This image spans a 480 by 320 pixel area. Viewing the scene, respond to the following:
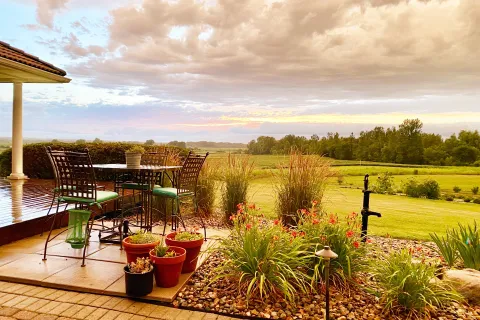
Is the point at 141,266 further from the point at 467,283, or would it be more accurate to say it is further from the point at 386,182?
the point at 386,182

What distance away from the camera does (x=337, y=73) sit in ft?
34.6

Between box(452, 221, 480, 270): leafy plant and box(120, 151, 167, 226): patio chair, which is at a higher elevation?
box(120, 151, 167, 226): patio chair

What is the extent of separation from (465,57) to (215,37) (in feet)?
20.6

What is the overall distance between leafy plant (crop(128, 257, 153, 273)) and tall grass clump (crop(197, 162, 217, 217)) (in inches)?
130

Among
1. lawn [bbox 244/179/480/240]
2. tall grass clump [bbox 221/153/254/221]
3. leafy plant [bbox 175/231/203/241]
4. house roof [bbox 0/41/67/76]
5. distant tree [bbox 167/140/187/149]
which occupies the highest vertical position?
house roof [bbox 0/41/67/76]

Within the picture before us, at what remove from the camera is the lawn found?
18.2ft

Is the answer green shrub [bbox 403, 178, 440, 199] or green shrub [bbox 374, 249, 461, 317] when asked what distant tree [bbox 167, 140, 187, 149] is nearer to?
green shrub [bbox 403, 178, 440, 199]

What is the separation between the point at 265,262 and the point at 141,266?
1.03 m

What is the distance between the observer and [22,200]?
215 inches

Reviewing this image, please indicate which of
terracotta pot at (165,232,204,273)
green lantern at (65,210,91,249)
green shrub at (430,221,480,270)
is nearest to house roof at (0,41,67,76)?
green lantern at (65,210,91,249)

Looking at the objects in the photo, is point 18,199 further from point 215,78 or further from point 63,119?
point 215,78

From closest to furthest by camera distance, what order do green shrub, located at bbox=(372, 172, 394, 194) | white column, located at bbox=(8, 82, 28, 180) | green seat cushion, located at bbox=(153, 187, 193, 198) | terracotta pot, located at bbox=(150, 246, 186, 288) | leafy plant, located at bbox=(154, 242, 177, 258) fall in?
1. terracotta pot, located at bbox=(150, 246, 186, 288)
2. leafy plant, located at bbox=(154, 242, 177, 258)
3. green seat cushion, located at bbox=(153, 187, 193, 198)
4. white column, located at bbox=(8, 82, 28, 180)
5. green shrub, located at bbox=(372, 172, 394, 194)

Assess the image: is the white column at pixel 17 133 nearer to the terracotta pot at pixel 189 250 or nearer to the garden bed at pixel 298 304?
the terracotta pot at pixel 189 250

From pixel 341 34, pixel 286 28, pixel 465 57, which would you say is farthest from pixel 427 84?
pixel 286 28
